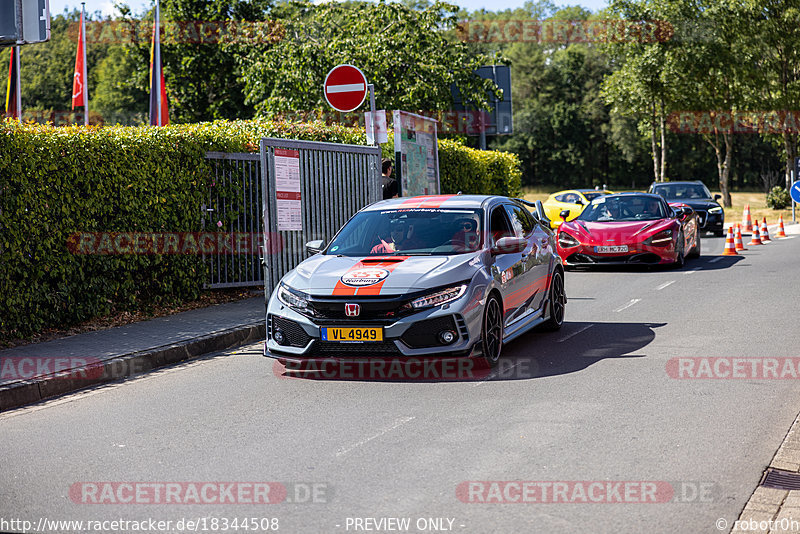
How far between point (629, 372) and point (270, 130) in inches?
344

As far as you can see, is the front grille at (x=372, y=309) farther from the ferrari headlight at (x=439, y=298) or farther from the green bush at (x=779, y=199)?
the green bush at (x=779, y=199)

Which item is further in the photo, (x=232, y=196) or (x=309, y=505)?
(x=232, y=196)

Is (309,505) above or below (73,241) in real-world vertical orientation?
below

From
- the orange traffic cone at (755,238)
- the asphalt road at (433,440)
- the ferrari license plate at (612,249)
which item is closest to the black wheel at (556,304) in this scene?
the asphalt road at (433,440)

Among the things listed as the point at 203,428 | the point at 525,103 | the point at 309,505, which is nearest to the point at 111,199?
the point at 203,428

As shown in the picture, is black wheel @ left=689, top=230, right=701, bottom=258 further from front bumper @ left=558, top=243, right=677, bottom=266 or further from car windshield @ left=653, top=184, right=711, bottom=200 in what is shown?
car windshield @ left=653, top=184, right=711, bottom=200

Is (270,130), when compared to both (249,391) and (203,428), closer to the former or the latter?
(249,391)

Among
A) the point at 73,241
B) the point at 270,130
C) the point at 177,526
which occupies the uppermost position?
the point at 270,130

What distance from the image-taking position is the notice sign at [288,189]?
1168 cm

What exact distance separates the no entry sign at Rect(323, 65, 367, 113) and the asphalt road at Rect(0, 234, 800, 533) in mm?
4739

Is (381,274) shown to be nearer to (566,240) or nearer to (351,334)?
(351,334)

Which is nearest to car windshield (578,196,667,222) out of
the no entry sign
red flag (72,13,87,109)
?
the no entry sign

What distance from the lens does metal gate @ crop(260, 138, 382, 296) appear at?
11609 mm

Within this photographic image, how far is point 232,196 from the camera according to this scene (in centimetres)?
1360
